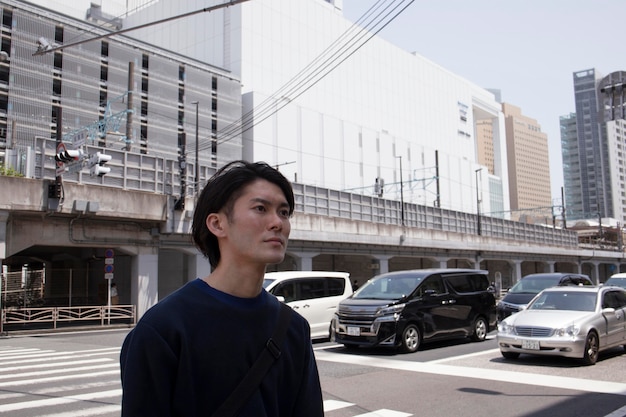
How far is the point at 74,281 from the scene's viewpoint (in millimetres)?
29781

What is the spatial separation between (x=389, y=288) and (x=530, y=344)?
3.78 meters

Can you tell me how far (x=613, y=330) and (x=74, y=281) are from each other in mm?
26244

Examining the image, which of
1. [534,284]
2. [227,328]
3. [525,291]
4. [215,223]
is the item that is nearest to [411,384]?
[215,223]

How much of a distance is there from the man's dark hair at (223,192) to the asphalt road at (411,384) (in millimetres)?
5220

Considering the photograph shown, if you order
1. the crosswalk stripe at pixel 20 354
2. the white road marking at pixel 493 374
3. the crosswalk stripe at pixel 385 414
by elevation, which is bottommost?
the crosswalk stripe at pixel 20 354

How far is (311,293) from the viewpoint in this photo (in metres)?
15.8

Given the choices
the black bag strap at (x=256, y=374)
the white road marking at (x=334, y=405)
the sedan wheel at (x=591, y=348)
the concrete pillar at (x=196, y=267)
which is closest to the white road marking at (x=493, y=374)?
the sedan wheel at (x=591, y=348)

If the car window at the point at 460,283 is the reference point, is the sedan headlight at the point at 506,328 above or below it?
below

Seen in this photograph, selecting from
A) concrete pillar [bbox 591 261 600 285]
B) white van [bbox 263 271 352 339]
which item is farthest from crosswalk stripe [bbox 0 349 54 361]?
concrete pillar [bbox 591 261 600 285]

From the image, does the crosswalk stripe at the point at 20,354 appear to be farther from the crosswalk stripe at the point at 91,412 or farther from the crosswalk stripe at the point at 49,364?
the crosswalk stripe at the point at 91,412

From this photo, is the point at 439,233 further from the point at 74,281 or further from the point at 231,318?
the point at 231,318

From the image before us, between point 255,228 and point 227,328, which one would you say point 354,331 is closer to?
point 255,228

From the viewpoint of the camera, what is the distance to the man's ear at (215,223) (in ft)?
7.67

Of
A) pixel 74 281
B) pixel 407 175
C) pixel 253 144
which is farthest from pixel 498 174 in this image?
pixel 74 281
